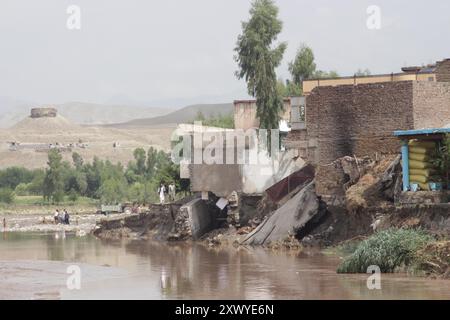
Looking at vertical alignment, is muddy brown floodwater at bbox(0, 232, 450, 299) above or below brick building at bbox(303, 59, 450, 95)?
below

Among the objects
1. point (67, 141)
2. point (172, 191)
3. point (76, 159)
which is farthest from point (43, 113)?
point (172, 191)

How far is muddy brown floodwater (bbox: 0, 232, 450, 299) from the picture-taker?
67.1 ft

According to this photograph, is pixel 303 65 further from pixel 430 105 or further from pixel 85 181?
pixel 85 181

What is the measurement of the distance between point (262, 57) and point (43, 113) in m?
136

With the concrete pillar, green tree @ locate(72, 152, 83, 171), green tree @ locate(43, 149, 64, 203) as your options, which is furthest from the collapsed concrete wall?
green tree @ locate(72, 152, 83, 171)

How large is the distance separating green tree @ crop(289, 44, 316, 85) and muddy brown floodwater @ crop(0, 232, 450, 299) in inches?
985

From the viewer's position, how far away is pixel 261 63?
46594mm

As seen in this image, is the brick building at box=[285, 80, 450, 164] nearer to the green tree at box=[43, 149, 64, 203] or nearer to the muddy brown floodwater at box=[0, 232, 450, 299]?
the muddy brown floodwater at box=[0, 232, 450, 299]

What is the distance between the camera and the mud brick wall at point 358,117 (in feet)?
106

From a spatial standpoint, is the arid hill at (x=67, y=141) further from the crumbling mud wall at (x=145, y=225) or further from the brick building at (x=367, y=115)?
the brick building at (x=367, y=115)

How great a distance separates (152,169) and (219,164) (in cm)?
7786

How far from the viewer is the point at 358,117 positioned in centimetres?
3306

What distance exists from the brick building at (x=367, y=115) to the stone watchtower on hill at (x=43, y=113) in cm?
14717
